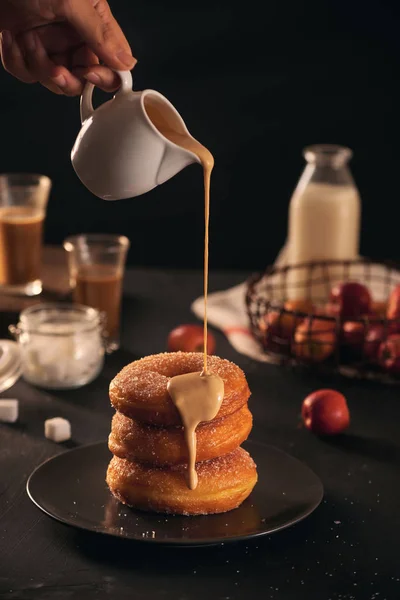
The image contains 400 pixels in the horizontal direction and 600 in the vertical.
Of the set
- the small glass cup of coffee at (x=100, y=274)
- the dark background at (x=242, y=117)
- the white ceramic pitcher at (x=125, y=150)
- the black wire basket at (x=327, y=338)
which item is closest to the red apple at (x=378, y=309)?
the black wire basket at (x=327, y=338)

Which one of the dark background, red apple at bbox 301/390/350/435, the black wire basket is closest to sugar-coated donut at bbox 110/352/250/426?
red apple at bbox 301/390/350/435

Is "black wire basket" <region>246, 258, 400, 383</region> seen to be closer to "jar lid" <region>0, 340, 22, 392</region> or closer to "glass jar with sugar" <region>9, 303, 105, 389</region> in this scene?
"glass jar with sugar" <region>9, 303, 105, 389</region>

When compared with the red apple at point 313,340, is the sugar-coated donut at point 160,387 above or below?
above

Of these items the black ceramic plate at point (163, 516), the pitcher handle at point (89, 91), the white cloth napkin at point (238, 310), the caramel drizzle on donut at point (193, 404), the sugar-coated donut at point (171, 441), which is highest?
the pitcher handle at point (89, 91)

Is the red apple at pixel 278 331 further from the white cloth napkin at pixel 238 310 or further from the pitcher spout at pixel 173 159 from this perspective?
the pitcher spout at pixel 173 159

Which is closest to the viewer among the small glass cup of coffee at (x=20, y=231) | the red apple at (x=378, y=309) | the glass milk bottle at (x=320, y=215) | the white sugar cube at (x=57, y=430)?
the white sugar cube at (x=57, y=430)

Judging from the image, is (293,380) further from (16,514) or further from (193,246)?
(193,246)

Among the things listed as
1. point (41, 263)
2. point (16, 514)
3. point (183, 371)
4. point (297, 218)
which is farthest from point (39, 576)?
point (297, 218)
